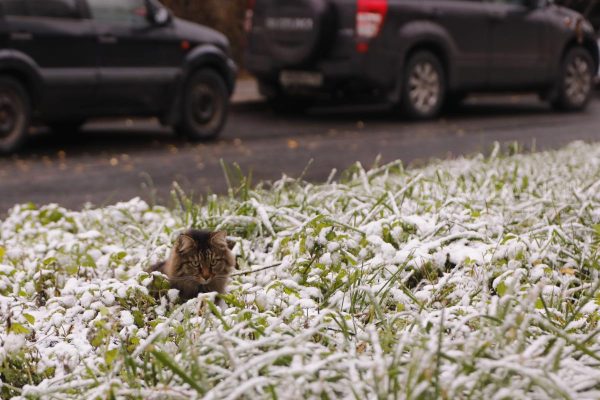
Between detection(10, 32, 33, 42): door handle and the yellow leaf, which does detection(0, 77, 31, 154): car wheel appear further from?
the yellow leaf

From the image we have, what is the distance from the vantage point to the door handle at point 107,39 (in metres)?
10.8

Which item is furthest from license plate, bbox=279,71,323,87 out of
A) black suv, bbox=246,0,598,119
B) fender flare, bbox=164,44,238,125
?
fender flare, bbox=164,44,238,125

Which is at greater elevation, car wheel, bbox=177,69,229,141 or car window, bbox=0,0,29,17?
car window, bbox=0,0,29,17

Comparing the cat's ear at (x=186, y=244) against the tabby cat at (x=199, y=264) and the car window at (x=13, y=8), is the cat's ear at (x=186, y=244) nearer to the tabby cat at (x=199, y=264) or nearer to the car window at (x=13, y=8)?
the tabby cat at (x=199, y=264)

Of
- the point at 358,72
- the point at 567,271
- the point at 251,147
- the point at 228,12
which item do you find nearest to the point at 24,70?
the point at 251,147

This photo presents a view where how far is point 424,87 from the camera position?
1395cm

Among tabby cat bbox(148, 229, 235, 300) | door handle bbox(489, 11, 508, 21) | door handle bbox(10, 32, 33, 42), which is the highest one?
door handle bbox(489, 11, 508, 21)

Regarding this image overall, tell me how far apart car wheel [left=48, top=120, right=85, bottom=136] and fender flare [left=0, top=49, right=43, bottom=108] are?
4.61 feet

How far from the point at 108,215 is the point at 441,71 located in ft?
29.3

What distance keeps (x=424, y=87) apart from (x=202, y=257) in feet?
33.5

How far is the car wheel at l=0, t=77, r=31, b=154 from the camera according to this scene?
32.8ft

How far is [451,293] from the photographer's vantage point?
3828 millimetres

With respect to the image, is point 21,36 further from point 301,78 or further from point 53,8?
point 301,78

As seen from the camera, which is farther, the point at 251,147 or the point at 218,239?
the point at 251,147
